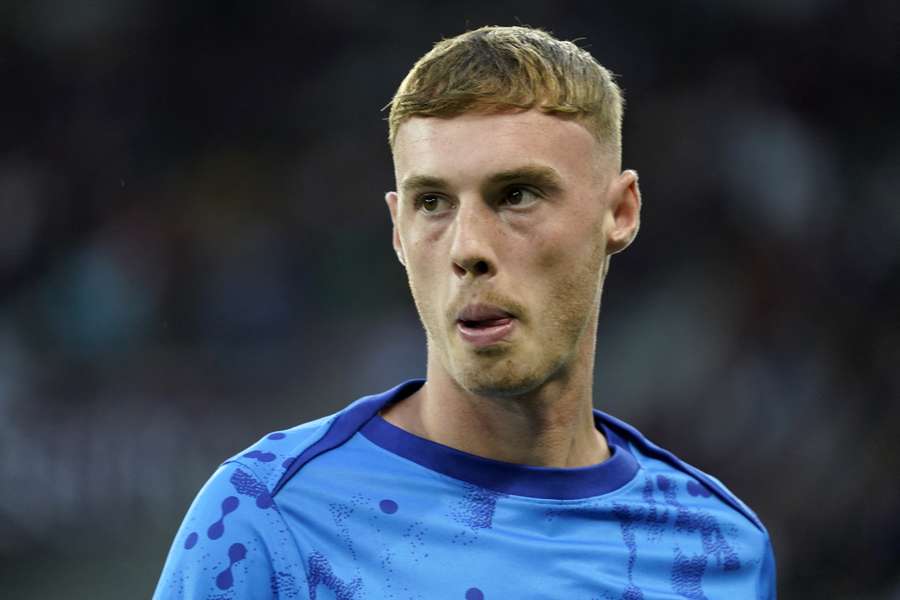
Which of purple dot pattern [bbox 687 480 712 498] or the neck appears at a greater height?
the neck

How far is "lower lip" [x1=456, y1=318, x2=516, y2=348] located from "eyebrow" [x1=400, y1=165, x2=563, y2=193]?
0.93 ft

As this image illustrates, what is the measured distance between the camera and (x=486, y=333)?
2.69 m

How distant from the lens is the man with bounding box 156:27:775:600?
8.70 feet

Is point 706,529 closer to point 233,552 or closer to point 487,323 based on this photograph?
point 487,323

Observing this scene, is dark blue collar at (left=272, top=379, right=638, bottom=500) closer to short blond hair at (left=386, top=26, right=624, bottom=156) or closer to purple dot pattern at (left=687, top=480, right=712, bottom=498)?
purple dot pattern at (left=687, top=480, right=712, bottom=498)

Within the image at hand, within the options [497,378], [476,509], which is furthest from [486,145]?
Answer: [476,509]

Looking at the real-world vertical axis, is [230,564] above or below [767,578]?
above

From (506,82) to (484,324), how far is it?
1.65ft

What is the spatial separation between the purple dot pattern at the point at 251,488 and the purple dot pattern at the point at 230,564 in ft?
0.35

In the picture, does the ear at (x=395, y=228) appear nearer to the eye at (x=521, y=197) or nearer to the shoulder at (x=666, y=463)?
the eye at (x=521, y=197)

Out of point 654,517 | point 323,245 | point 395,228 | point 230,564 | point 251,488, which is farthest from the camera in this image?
point 323,245

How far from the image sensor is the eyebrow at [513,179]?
272 cm

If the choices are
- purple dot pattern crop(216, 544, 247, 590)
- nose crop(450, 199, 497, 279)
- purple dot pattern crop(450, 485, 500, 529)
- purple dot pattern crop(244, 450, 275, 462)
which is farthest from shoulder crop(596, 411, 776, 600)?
purple dot pattern crop(216, 544, 247, 590)

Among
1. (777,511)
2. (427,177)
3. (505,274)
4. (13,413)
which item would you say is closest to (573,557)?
(505,274)
